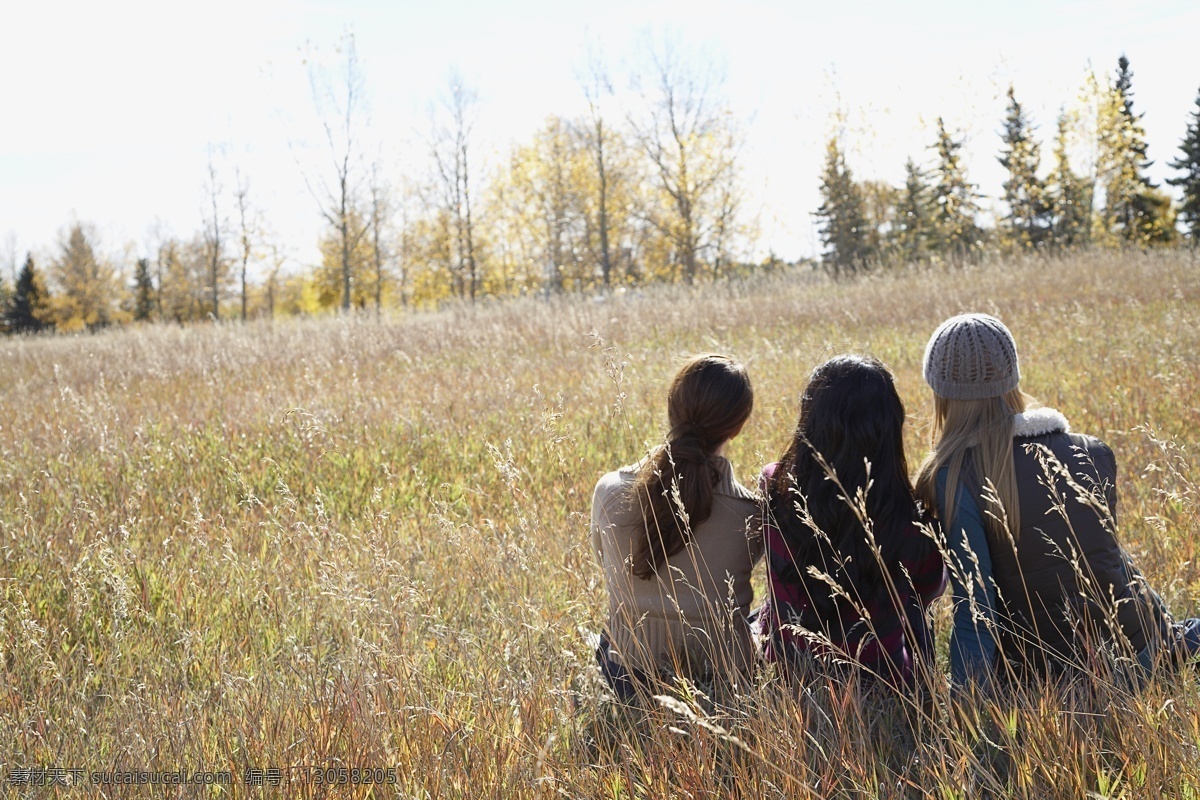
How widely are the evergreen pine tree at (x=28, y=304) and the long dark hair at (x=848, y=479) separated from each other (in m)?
51.6

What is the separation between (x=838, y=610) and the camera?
2264 mm

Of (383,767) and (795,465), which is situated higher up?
(795,465)

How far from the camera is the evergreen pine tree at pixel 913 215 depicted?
27.7m

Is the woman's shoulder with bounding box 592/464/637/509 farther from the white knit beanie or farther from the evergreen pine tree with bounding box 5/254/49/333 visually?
the evergreen pine tree with bounding box 5/254/49/333

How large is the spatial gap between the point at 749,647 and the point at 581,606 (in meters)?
0.79

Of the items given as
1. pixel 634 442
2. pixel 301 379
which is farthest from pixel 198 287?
pixel 634 442

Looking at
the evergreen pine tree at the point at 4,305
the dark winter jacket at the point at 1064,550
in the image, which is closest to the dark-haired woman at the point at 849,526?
the dark winter jacket at the point at 1064,550

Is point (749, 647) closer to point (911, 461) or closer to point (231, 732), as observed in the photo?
point (231, 732)

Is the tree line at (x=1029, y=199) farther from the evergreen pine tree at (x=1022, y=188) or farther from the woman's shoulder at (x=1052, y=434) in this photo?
the woman's shoulder at (x=1052, y=434)

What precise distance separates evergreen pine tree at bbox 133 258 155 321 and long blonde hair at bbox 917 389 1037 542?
54749 millimetres

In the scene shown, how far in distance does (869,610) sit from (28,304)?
52502 millimetres

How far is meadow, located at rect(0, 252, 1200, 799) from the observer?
6.25 ft

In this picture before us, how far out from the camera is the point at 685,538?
7.95 ft

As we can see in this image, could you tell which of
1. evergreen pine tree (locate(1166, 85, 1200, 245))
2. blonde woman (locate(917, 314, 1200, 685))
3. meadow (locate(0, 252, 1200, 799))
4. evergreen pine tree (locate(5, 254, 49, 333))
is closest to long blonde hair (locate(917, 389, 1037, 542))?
blonde woman (locate(917, 314, 1200, 685))
